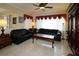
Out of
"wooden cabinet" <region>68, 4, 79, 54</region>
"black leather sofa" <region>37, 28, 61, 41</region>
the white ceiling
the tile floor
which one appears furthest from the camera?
the tile floor

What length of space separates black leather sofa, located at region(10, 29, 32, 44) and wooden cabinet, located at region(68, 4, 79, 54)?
4.08 feet

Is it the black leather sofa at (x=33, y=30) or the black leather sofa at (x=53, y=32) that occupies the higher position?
the black leather sofa at (x=33, y=30)

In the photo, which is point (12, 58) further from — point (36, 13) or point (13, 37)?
point (36, 13)

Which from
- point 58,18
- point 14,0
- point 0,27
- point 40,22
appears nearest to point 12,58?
point 0,27

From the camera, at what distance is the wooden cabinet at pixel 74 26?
2.46 meters

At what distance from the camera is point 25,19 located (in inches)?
105

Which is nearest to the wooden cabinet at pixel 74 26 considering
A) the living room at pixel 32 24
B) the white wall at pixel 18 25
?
the living room at pixel 32 24

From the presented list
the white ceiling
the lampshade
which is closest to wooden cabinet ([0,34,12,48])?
the lampshade

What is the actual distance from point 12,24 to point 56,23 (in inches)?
45.2

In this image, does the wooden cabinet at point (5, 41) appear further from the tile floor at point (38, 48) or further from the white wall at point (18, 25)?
the white wall at point (18, 25)

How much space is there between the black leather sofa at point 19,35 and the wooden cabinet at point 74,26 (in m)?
1.24

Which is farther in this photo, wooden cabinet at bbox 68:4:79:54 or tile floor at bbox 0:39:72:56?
tile floor at bbox 0:39:72:56

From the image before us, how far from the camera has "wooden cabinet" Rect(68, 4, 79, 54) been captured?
2463mm

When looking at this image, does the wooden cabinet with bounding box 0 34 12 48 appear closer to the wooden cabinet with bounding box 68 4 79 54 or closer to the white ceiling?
the white ceiling
